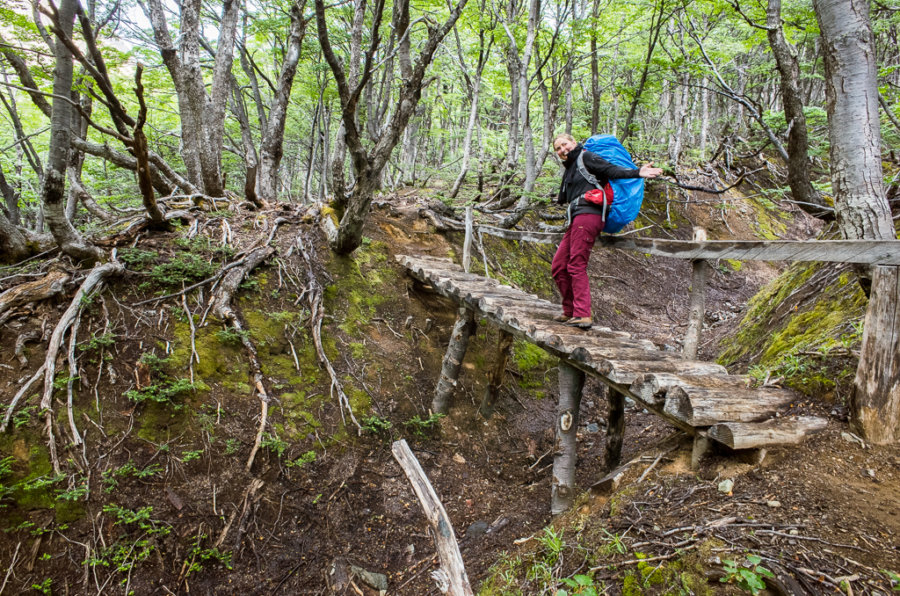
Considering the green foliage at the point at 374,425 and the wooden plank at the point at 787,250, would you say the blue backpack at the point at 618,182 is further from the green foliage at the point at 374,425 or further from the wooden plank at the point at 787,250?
the green foliage at the point at 374,425

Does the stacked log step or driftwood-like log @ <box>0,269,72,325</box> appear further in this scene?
driftwood-like log @ <box>0,269,72,325</box>

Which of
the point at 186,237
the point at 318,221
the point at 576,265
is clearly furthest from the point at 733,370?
the point at 186,237

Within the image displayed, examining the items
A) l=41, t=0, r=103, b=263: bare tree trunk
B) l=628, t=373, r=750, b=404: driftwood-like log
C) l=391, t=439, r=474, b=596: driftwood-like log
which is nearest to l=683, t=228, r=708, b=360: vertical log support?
l=628, t=373, r=750, b=404: driftwood-like log

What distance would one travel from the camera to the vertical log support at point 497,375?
562 cm

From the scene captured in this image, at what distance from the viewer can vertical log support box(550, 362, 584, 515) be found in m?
4.15

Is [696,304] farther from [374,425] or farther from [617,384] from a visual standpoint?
[374,425]

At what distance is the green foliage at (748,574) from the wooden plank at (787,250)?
65.0 inches

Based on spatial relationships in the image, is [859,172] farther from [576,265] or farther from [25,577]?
[25,577]

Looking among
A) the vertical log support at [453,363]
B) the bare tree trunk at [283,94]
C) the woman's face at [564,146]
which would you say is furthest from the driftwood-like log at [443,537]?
the bare tree trunk at [283,94]

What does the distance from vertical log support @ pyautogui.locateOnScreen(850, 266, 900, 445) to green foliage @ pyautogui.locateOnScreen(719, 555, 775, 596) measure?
1.32m

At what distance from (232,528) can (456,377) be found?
300 centimetres

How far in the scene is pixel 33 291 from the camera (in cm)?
440

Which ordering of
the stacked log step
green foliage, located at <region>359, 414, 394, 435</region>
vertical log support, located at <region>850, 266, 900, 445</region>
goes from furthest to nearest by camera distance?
green foliage, located at <region>359, 414, 394, 435</region> → the stacked log step → vertical log support, located at <region>850, 266, 900, 445</region>

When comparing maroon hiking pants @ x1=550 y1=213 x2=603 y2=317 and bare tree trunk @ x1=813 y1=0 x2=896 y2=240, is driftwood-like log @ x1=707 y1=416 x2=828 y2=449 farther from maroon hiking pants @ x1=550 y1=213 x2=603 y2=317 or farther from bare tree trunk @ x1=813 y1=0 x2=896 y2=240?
maroon hiking pants @ x1=550 y1=213 x2=603 y2=317
